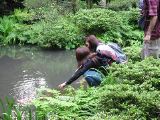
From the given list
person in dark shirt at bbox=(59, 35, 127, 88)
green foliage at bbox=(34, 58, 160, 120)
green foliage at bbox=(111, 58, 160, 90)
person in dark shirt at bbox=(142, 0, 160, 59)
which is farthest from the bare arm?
green foliage at bbox=(111, 58, 160, 90)

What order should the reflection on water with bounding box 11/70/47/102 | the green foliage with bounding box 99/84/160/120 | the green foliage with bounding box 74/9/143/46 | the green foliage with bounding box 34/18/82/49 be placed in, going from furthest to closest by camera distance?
the green foliage with bounding box 74/9/143/46 → the green foliage with bounding box 34/18/82/49 → the reflection on water with bounding box 11/70/47/102 → the green foliage with bounding box 99/84/160/120

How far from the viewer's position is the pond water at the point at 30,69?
32.1 feet

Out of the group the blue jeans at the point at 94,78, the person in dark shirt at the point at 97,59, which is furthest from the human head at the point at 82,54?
the blue jeans at the point at 94,78

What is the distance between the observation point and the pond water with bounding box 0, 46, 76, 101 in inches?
385

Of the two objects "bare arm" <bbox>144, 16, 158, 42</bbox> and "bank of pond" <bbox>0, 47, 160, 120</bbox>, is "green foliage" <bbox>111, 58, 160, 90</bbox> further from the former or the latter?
"bare arm" <bbox>144, 16, 158, 42</bbox>

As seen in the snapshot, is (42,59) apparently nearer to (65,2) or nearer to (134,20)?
(134,20)

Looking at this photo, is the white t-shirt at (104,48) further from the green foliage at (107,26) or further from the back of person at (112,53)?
the green foliage at (107,26)

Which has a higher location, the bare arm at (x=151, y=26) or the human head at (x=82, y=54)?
the bare arm at (x=151, y=26)

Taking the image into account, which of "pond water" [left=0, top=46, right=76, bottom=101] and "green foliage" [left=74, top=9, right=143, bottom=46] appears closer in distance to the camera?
"pond water" [left=0, top=46, right=76, bottom=101]

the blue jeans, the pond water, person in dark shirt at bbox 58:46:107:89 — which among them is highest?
person in dark shirt at bbox 58:46:107:89

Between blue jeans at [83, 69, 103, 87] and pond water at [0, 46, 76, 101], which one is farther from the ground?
blue jeans at [83, 69, 103, 87]

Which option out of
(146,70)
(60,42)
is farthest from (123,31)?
(146,70)

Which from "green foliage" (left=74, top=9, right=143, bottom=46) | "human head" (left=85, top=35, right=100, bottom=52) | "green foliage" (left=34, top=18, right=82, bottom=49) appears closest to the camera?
"human head" (left=85, top=35, right=100, bottom=52)

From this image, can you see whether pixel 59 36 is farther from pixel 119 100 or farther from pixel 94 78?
pixel 119 100
